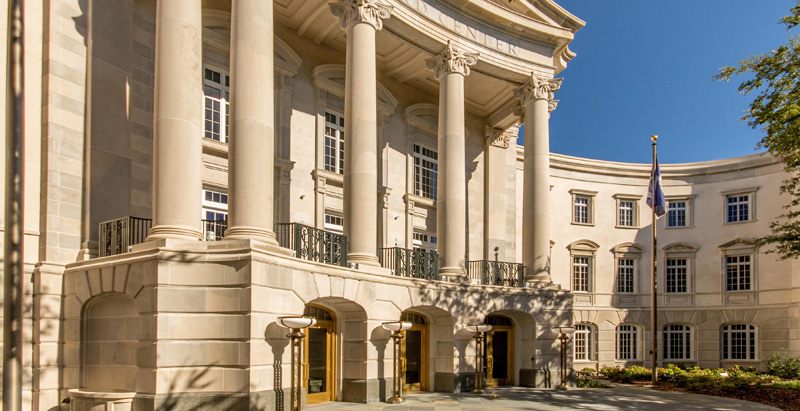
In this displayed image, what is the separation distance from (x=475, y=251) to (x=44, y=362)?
20397 millimetres

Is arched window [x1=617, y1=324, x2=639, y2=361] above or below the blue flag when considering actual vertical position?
below

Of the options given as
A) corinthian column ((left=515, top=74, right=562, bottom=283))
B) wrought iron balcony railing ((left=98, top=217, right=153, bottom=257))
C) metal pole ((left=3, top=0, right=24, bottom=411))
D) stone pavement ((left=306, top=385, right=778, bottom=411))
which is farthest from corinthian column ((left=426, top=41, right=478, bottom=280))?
metal pole ((left=3, top=0, right=24, bottom=411))

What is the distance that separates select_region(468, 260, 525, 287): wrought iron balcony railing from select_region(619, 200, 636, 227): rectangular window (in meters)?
16.9

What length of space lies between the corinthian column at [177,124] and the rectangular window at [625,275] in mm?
33084

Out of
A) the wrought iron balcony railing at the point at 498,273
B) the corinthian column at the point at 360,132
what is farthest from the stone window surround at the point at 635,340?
the corinthian column at the point at 360,132

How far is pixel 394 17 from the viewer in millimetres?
23922

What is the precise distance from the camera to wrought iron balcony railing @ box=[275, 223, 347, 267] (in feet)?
63.0

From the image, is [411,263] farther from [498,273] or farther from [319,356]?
[319,356]

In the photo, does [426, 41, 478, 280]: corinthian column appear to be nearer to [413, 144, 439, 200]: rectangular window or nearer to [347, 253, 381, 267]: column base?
[347, 253, 381, 267]: column base

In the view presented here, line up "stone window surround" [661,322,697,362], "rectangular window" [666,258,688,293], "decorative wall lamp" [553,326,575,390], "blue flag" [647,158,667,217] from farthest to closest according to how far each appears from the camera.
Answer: "rectangular window" [666,258,688,293]
"stone window surround" [661,322,697,362]
"blue flag" [647,158,667,217]
"decorative wall lamp" [553,326,575,390]


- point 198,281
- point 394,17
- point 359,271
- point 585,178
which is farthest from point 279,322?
point 585,178

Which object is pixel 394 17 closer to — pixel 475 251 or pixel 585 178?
pixel 475 251

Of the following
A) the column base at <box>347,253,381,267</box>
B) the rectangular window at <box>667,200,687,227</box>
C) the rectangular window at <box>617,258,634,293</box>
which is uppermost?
the rectangular window at <box>667,200,687,227</box>

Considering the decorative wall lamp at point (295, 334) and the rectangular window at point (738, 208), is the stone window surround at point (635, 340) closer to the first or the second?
the rectangular window at point (738, 208)
